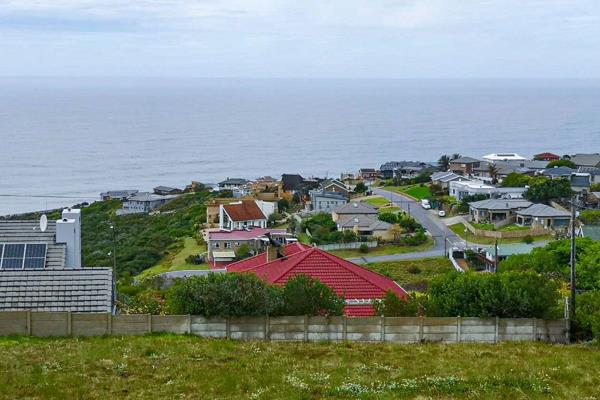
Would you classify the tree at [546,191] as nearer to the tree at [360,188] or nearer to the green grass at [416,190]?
the green grass at [416,190]

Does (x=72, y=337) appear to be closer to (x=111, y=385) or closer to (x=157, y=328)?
(x=157, y=328)

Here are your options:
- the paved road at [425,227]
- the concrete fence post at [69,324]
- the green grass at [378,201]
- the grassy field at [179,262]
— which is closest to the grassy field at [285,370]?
the concrete fence post at [69,324]

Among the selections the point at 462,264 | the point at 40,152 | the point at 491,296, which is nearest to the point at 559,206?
the point at 462,264

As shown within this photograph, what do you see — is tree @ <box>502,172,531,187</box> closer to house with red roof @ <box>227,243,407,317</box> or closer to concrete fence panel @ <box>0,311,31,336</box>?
house with red roof @ <box>227,243,407,317</box>

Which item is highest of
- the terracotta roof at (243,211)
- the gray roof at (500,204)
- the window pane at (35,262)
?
the gray roof at (500,204)

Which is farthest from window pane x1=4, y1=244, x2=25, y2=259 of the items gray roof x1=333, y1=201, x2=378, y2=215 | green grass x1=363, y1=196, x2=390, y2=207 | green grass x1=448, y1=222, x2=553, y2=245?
green grass x1=363, y1=196, x2=390, y2=207

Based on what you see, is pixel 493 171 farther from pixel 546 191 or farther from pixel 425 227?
pixel 425 227
